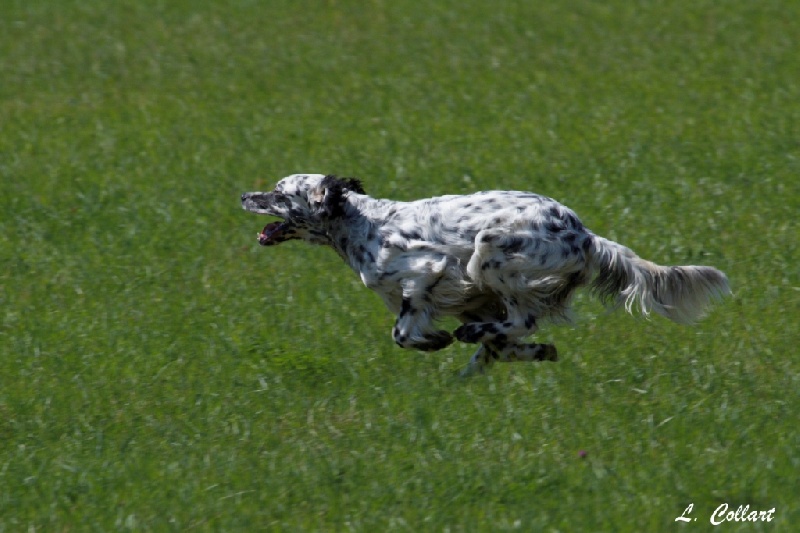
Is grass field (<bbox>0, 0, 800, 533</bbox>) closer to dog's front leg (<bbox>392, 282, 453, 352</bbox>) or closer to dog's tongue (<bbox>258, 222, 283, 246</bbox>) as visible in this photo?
dog's front leg (<bbox>392, 282, 453, 352</bbox>)

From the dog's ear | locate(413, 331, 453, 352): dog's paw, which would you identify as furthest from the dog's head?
locate(413, 331, 453, 352): dog's paw

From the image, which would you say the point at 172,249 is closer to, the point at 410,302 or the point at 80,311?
the point at 80,311

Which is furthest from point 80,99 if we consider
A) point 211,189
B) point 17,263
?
point 17,263

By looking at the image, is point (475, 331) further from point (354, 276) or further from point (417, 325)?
point (354, 276)

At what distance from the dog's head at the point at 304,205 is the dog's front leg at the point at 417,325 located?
2.24ft

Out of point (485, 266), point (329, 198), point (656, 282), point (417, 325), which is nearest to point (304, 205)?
point (329, 198)

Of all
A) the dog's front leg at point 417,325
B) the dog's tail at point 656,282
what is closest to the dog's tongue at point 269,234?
the dog's front leg at point 417,325

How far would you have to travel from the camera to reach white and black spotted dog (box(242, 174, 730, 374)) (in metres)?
7.08

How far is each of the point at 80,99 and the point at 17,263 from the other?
14.9ft

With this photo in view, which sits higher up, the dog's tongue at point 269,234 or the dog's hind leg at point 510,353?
the dog's tongue at point 269,234

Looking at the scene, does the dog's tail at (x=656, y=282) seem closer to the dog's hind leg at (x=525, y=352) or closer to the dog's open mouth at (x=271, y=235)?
the dog's hind leg at (x=525, y=352)

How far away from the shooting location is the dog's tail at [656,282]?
7172mm

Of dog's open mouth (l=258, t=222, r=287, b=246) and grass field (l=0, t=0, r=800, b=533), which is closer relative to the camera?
grass field (l=0, t=0, r=800, b=533)

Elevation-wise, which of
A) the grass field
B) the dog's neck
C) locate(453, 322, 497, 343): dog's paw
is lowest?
the grass field
